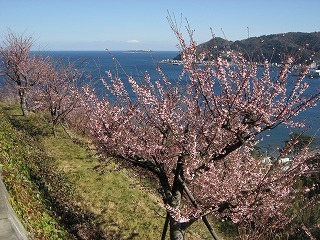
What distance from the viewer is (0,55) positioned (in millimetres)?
26078

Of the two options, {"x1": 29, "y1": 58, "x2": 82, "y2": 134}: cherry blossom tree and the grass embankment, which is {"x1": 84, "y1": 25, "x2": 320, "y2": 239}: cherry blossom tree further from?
{"x1": 29, "y1": 58, "x2": 82, "y2": 134}: cherry blossom tree

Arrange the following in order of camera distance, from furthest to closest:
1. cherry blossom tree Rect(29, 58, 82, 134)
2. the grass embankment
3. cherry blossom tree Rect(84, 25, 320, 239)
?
cherry blossom tree Rect(29, 58, 82, 134), the grass embankment, cherry blossom tree Rect(84, 25, 320, 239)

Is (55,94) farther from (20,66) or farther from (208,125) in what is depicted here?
(208,125)

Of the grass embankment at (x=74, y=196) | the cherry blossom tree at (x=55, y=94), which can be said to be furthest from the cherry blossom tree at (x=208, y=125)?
the cherry blossom tree at (x=55, y=94)

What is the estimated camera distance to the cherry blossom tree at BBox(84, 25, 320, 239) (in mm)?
7848

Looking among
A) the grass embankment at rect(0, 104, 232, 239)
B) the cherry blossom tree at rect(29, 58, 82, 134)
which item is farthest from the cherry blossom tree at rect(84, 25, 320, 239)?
the cherry blossom tree at rect(29, 58, 82, 134)

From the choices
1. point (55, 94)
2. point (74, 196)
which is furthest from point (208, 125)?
point (55, 94)

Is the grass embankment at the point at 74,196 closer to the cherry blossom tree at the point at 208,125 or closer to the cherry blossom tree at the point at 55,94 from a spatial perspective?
the cherry blossom tree at the point at 208,125

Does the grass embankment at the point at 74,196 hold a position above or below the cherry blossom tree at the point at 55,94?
below

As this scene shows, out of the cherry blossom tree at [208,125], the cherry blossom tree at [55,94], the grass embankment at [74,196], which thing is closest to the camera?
the cherry blossom tree at [208,125]

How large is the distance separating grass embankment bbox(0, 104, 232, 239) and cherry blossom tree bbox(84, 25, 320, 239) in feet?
5.53

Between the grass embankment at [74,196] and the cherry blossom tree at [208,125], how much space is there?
5.53 feet

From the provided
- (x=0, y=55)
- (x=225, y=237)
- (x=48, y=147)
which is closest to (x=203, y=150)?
(x=225, y=237)

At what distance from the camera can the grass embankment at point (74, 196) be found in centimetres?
877
